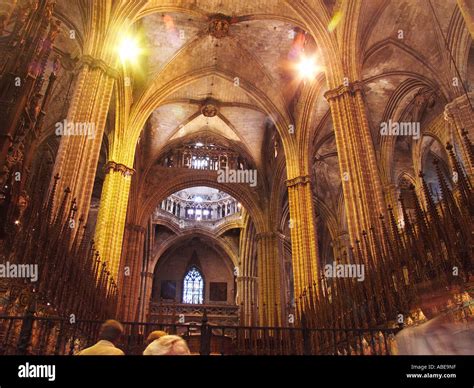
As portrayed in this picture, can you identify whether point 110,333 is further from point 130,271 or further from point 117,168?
point 130,271

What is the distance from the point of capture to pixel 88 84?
33.4 feet

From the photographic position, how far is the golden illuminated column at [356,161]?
9578 mm

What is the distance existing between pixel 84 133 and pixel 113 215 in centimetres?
511

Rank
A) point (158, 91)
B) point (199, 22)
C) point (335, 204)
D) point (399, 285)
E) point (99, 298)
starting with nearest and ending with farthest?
point (399, 285) → point (99, 298) → point (199, 22) → point (158, 91) → point (335, 204)

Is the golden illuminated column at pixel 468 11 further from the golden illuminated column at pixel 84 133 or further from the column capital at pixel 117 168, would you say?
the column capital at pixel 117 168

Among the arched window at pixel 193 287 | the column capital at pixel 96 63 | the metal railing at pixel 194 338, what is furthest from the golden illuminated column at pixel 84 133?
the arched window at pixel 193 287

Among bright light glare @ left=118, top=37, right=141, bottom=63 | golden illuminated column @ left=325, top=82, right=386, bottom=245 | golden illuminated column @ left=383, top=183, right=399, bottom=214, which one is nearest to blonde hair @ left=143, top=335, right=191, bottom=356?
golden illuminated column @ left=325, top=82, right=386, bottom=245

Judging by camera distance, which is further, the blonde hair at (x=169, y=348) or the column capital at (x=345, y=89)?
the column capital at (x=345, y=89)

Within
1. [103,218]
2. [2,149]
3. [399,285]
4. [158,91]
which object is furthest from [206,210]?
[2,149]

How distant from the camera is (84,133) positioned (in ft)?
30.8

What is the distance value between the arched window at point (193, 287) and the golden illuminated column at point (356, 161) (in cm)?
2120

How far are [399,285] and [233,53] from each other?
43.6 feet

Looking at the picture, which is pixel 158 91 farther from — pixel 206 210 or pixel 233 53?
pixel 206 210

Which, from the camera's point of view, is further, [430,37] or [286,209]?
[286,209]
